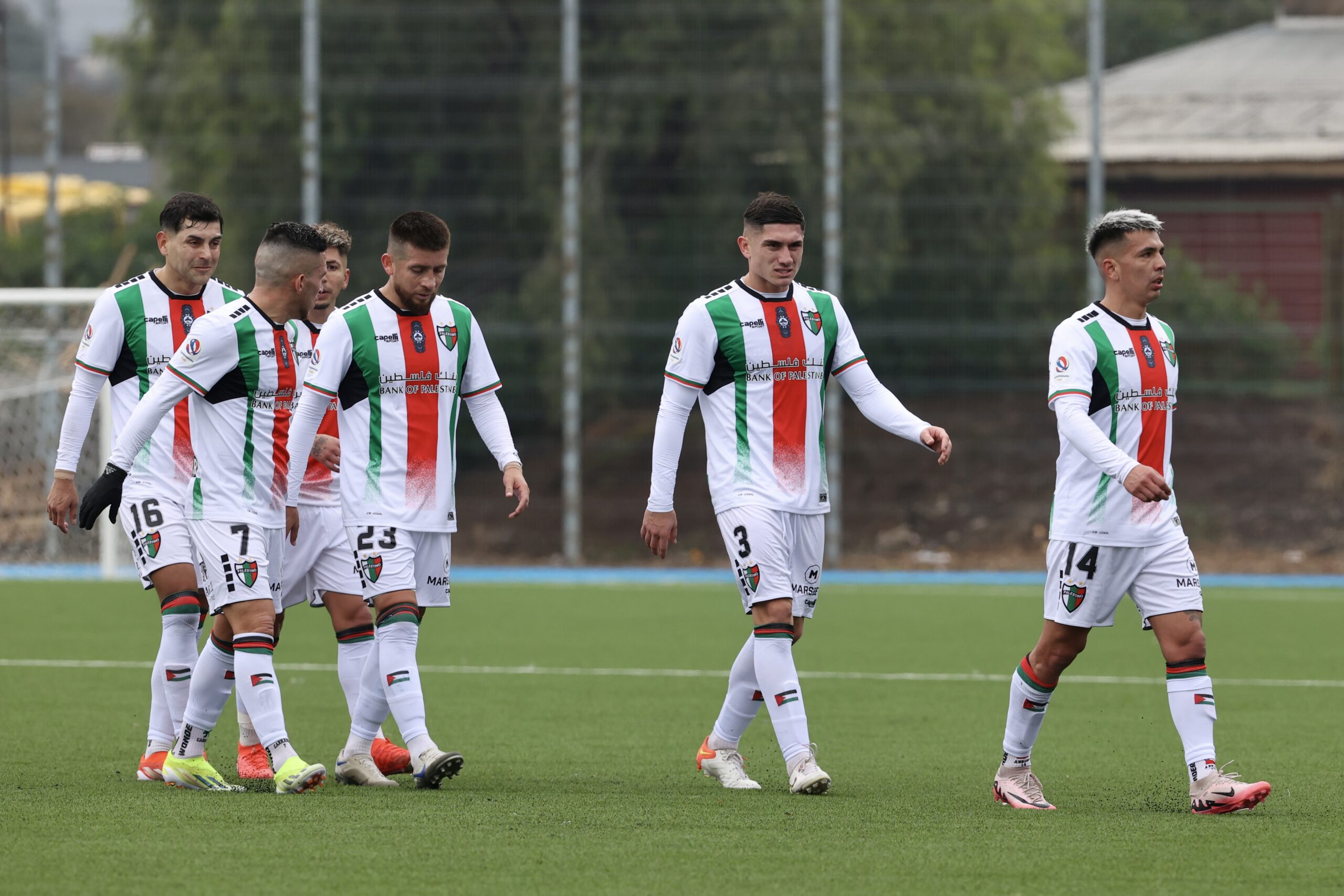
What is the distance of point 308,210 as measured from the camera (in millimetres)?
19594

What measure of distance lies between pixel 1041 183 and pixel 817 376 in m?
13.4

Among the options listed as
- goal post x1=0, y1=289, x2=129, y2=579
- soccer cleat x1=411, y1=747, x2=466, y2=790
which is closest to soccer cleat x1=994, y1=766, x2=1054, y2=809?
soccer cleat x1=411, y1=747, x2=466, y2=790

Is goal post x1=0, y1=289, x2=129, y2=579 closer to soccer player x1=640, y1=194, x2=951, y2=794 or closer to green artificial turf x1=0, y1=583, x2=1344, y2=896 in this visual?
green artificial turf x1=0, y1=583, x2=1344, y2=896

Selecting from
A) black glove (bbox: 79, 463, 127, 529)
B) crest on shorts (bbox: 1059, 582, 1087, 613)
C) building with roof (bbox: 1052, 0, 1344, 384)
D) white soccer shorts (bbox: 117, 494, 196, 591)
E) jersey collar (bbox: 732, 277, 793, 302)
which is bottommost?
crest on shorts (bbox: 1059, 582, 1087, 613)

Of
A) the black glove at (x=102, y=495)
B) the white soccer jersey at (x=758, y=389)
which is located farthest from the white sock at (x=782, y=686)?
the black glove at (x=102, y=495)

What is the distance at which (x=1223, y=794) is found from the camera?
6070 millimetres

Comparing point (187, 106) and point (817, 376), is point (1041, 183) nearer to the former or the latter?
point (187, 106)

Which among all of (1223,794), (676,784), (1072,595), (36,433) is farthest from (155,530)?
(36,433)

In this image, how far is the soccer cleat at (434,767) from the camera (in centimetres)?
646

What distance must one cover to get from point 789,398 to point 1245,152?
592 inches

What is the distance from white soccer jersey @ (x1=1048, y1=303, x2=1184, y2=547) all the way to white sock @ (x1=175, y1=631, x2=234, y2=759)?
311 cm

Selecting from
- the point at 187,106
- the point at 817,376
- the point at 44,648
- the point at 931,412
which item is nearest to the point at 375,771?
the point at 817,376

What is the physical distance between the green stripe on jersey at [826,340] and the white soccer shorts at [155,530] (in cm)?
244

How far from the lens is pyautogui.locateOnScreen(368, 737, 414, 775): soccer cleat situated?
715cm
